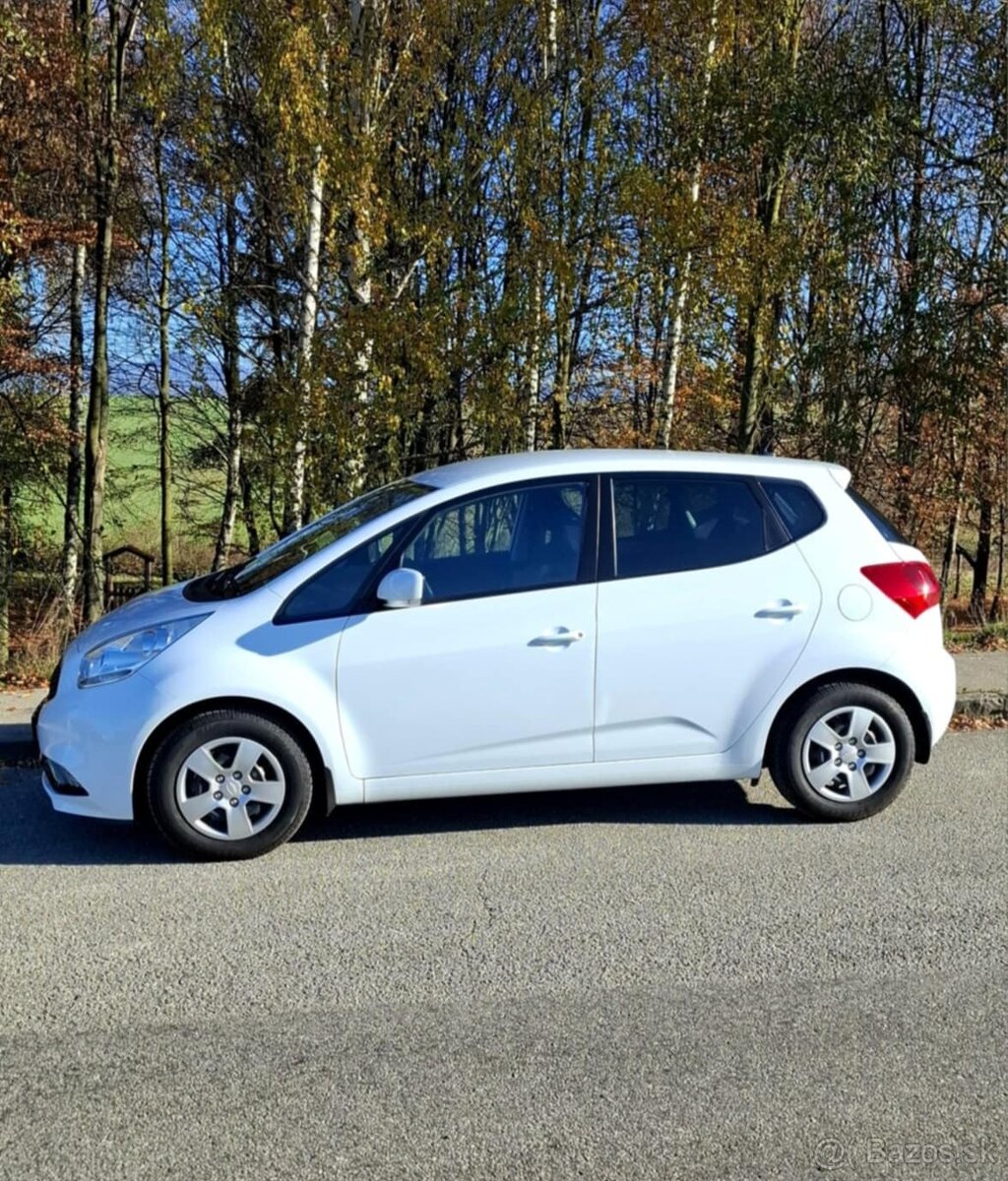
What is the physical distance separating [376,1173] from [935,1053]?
1727 millimetres

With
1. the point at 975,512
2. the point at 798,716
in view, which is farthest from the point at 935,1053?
the point at 975,512

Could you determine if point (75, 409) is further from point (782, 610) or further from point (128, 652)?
point (782, 610)

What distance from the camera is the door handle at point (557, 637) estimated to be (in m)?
4.85

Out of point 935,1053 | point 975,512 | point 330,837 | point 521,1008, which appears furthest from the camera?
point 975,512

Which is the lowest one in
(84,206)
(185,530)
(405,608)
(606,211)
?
(405,608)

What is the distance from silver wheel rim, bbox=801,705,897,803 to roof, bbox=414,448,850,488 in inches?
48.8

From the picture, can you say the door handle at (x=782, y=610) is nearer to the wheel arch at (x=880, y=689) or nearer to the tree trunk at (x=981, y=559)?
the wheel arch at (x=880, y=689)

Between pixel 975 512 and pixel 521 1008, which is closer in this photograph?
pixel 521 1008

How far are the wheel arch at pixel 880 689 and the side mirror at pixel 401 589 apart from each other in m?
1.91

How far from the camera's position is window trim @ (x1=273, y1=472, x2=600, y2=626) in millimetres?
4777

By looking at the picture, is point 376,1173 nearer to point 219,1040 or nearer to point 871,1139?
point 219,1040

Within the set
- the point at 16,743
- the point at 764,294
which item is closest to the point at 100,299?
the point at 16,743

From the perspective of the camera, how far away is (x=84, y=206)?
12516 millimetres

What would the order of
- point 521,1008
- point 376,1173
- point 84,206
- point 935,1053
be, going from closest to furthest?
1. point 376,1173
2. point 935,1053
3. point 521,1008
4. point 84,206
